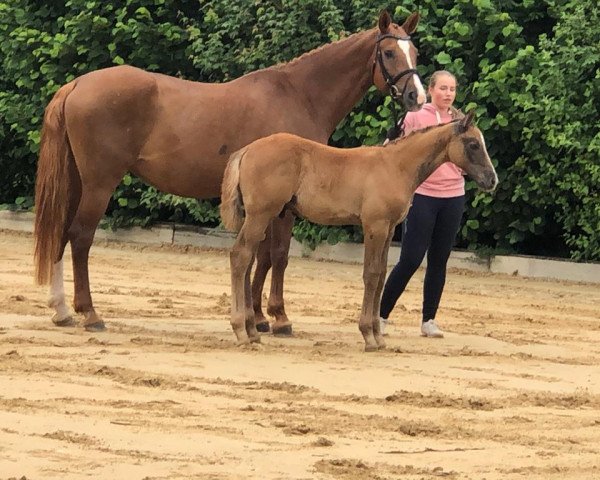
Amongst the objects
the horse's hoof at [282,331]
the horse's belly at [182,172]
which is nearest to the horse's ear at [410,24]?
the horse's belly at [182,172]

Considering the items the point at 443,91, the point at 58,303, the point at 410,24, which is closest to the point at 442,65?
the point at 410,24

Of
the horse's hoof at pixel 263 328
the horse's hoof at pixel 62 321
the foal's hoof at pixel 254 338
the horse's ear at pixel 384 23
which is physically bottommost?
the horse's hoof at pixel 62 321

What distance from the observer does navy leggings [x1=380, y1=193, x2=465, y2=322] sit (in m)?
11.0

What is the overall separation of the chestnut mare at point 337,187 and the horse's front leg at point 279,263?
0.67 m

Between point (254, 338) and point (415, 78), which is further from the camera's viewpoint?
point (415, 78)

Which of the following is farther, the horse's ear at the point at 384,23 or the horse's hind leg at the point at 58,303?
the horse's ear at the point at 384,23

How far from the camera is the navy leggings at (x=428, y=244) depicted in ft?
36.1

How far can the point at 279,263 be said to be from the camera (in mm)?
11000

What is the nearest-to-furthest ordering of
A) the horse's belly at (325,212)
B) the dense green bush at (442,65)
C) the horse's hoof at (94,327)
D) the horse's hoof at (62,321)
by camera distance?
the horse's belly at (325,212) < the horse's hoof at (94,327) < the horse's hoof at (62,321) < the dense green bush at (442,65)

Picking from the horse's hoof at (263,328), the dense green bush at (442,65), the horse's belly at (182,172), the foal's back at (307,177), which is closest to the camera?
the foal's back at (307,177)

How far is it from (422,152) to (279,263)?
4.56 ft

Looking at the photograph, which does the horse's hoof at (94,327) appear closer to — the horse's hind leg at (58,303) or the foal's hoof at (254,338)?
the horse's hind leg at (58,303)

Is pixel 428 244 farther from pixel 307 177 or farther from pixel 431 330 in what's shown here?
pixel 307 177

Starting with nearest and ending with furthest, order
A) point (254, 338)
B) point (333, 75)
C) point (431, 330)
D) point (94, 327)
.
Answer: point (254, 338) < point (94, 327) < point (431, 330) < point (333, 75)
